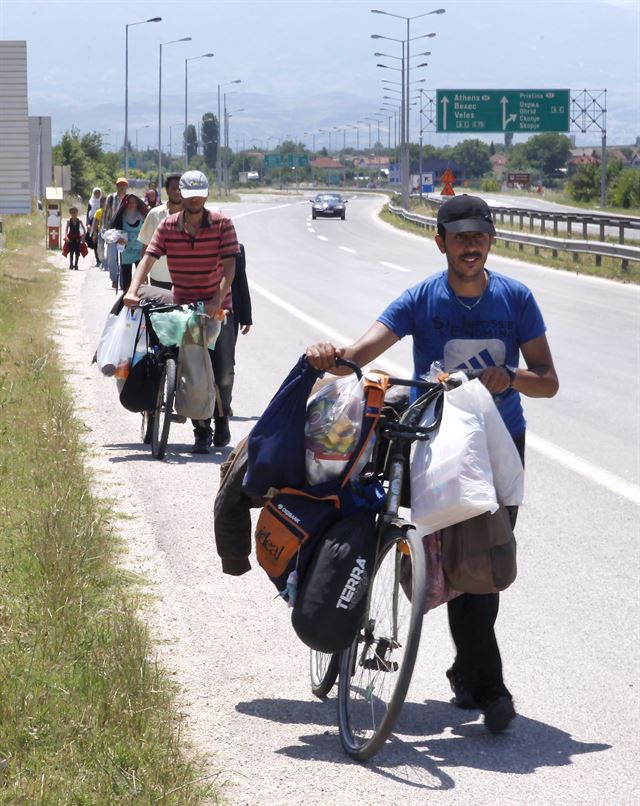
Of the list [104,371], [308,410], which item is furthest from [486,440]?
[104,371]

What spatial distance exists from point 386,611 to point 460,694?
60cm

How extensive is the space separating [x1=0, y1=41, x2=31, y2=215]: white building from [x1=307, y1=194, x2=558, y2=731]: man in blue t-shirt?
47176 millimetres

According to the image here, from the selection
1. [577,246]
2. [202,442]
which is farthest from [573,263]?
[202,442]

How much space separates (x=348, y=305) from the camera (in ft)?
73.8

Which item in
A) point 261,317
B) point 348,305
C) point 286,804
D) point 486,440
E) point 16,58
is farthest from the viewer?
point 16,58

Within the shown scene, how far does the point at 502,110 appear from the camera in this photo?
66.6m

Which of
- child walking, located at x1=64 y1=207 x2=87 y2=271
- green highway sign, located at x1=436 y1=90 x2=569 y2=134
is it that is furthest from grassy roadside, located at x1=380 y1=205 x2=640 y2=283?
green highway sign, located at x1=436 y1=90 x2=569 y2=134

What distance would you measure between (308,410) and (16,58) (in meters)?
48.8

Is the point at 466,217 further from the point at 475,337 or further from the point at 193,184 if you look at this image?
the point at 193,184

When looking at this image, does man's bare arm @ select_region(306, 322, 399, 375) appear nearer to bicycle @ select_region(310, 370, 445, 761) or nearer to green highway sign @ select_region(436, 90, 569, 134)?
bicycle @ select_region(310, 370, 445, 761)

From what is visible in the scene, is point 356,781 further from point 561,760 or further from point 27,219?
point 27,219

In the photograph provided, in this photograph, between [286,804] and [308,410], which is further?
[308,410]

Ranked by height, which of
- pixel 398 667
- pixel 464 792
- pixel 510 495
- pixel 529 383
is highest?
pixel 529 383

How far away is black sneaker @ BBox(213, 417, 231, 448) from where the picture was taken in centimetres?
1051
